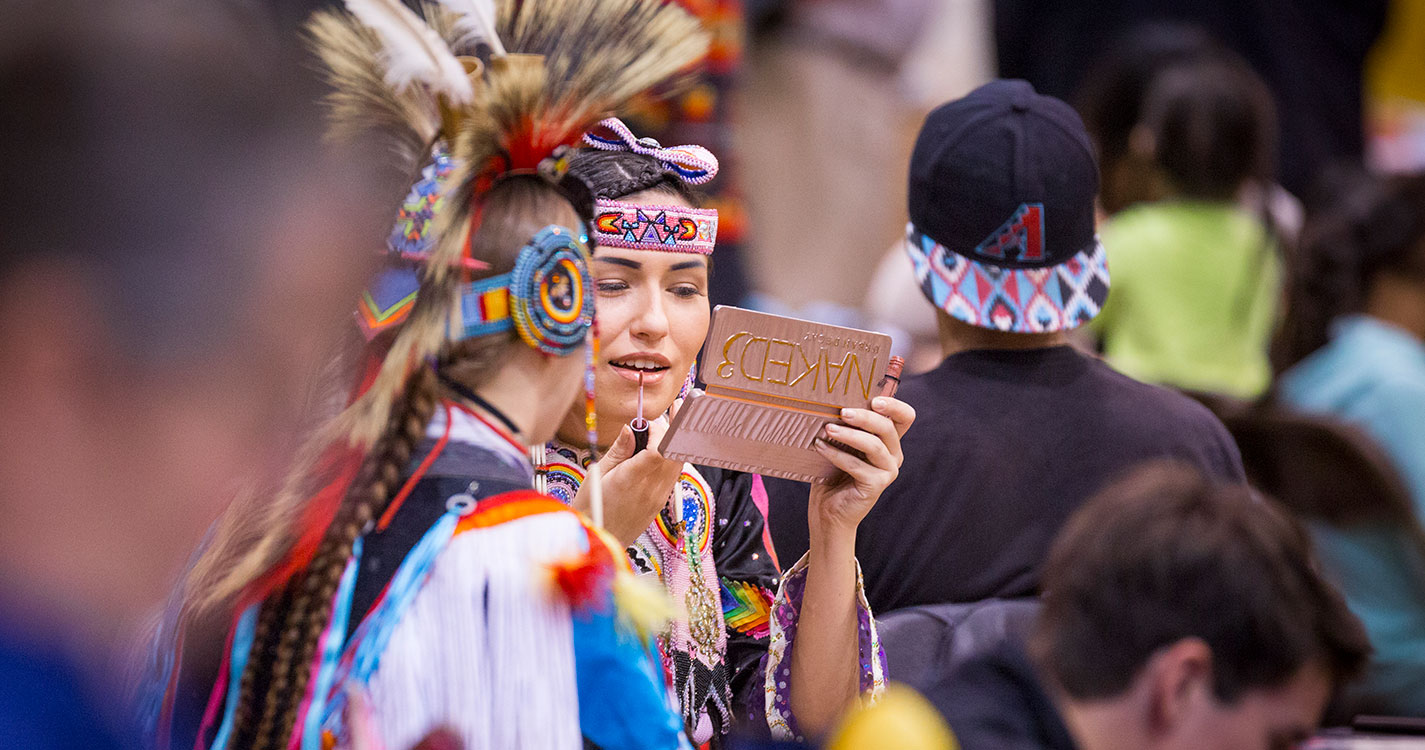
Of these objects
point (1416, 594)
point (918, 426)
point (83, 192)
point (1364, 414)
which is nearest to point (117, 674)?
point (83, 192)

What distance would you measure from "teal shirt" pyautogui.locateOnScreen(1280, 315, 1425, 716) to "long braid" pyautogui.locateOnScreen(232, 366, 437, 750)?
7.57 ft

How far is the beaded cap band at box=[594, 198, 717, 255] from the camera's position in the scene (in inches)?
78.8

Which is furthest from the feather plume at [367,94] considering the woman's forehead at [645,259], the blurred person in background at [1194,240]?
the blurred person in background at [1194,240]

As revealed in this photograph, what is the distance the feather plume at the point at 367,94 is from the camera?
1653 mm

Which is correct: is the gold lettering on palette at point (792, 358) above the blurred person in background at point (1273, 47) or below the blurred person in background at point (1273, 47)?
above

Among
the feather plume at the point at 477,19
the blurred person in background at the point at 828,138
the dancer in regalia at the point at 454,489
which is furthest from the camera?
the blurred person in background at the point at 828,138

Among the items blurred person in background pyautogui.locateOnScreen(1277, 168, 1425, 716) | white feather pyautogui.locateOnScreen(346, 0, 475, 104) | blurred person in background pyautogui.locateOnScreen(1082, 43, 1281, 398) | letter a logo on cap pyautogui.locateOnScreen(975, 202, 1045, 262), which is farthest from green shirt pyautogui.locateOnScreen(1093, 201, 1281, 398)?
white feather pyautogui.locateOnScreen(346, 0, 475, 104)

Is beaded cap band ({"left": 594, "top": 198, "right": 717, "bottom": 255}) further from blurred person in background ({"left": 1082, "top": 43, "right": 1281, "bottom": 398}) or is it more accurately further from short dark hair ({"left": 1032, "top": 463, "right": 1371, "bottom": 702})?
blurred person in background ({"left": 1082, "top": 43, "right": 1281, "bottom": 398})

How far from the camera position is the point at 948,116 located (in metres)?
2.42

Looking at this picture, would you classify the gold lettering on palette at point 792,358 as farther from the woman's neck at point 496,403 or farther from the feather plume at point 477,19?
the feather plume at point 477,19

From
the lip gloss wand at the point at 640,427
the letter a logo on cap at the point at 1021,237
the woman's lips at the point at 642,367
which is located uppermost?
the letter a logo on cap at the point at 1021,237

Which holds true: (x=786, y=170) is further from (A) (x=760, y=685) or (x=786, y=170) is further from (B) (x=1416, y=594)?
(A) (x=760, y=685)

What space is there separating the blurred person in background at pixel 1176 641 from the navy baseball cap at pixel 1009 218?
0.77m

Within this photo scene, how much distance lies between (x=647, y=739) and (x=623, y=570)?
0.57ft
